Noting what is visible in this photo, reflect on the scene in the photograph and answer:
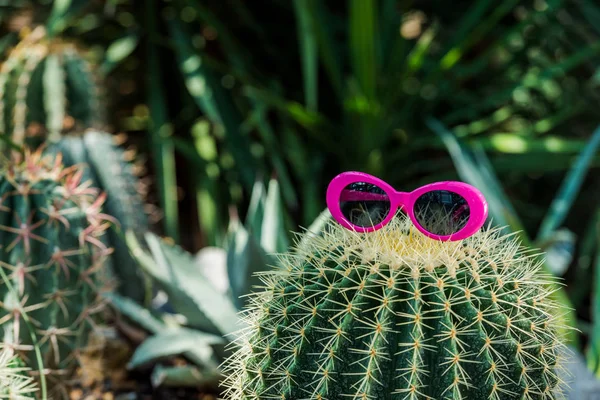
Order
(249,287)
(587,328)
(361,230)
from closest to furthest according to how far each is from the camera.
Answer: (361,230) < (249,287) < (587,328)

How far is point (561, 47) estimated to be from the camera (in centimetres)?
326

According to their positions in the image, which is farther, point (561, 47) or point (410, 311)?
point (561, 47)

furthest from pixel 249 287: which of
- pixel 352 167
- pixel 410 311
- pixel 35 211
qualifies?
pixel 352 167

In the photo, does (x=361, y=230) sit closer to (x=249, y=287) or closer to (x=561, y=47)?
(x=249, y=287)

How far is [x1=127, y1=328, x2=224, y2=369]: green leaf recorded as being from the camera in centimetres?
153

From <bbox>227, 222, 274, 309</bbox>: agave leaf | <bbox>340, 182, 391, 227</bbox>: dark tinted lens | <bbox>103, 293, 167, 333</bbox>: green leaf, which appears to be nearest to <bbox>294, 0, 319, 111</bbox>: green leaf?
<bbox>227, 222, 274, 309</bbox>: agave leaf

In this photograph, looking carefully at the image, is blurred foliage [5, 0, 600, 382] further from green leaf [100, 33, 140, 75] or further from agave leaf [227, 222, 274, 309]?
agave leaf [227, 222, 274, 309]

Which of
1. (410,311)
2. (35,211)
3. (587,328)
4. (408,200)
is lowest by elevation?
(587,328)

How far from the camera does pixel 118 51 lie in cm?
289

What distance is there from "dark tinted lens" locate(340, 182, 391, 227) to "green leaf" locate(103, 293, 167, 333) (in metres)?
0.83

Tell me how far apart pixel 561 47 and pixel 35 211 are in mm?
2717

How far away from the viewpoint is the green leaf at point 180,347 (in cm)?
153

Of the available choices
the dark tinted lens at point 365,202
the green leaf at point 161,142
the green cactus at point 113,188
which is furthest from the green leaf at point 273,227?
the green leaf at point 161,142

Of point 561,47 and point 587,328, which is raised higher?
point 561,47
